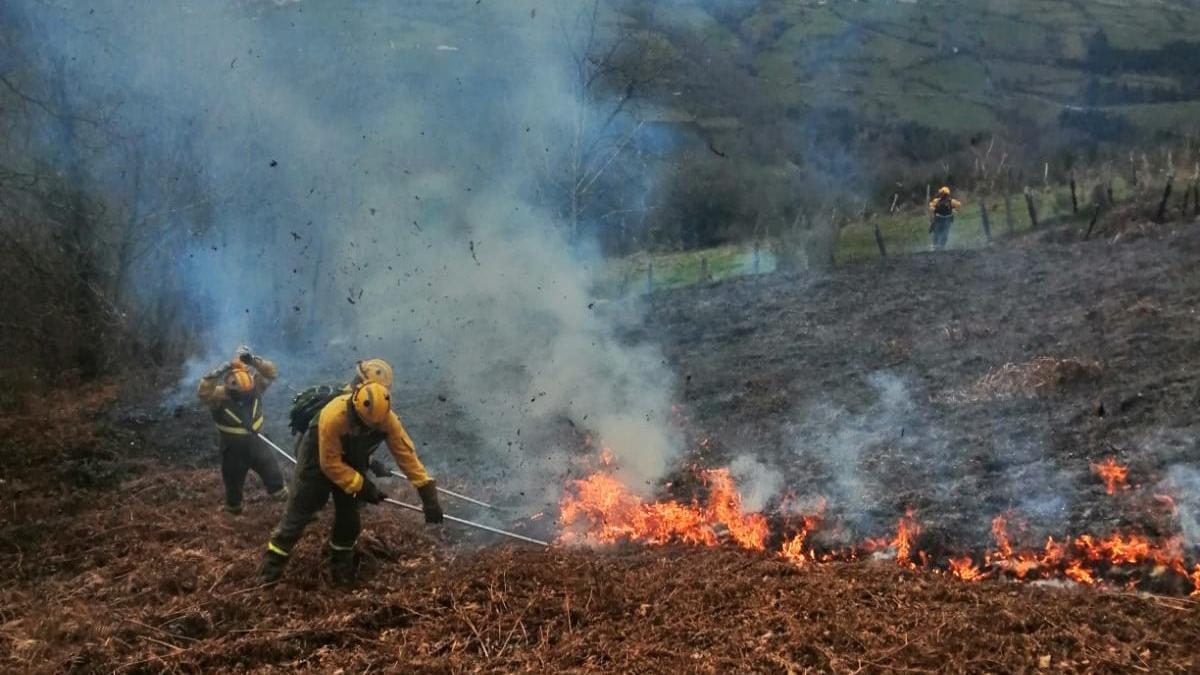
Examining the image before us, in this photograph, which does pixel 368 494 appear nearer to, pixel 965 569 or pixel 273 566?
pixel 273 566

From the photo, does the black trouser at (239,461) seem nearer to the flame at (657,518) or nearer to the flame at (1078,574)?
the flame at (657,518)

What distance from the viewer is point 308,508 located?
20.3ft

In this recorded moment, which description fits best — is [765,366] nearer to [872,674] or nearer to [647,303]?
[647,303]

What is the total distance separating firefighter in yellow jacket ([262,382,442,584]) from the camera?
5.95 meters

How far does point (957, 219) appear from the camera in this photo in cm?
1983

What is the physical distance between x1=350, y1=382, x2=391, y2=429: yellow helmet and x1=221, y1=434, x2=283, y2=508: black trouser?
8.56 feet

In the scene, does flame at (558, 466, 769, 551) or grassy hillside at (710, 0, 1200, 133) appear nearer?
flame at (558, 466, 769, 551)

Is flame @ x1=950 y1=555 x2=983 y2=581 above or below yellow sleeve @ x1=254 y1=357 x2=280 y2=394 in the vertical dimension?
below

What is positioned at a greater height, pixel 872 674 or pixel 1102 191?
pixel 1102 191

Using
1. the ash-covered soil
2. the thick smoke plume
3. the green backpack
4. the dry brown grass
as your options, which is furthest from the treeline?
the dry brown grass

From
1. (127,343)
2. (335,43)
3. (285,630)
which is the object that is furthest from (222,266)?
(285,630)

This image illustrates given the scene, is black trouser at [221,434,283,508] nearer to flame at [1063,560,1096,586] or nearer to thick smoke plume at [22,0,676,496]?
thick smoke plume at [22,0,676,496]

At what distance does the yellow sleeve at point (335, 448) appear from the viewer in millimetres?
5945

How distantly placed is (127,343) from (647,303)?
29.9 ft
